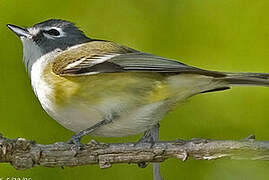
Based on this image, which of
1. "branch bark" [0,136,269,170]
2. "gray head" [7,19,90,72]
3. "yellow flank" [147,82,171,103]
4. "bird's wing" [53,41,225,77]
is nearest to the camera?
"branch bark" [0,136,269,170]

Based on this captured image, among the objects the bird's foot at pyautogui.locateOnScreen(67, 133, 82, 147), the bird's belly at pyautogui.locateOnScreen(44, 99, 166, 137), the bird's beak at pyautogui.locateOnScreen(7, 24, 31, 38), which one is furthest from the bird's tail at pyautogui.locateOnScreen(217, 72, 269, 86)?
the bird's beak at pyautogui.locateOnScreen(7, 24, 31, 38)

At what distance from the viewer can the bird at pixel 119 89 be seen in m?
2.69

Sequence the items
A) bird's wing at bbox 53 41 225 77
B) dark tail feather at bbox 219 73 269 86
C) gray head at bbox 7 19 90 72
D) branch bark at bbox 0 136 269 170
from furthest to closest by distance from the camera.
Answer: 1. gray head at bbox 7 19 90 72
2. bird's wing at bbox 53 41 225 77
3. dark tail feather at bbox 219 73 269 86
4. branch bark at bbox 0 136 269 170

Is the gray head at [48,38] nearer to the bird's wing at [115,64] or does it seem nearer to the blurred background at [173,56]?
the blurred background at [173,56]

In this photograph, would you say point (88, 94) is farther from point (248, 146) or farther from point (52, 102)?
point (248, 146)

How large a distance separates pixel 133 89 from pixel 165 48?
1.18 ft

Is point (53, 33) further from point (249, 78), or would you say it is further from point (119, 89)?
point (249, 78)

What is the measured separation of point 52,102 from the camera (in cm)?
273

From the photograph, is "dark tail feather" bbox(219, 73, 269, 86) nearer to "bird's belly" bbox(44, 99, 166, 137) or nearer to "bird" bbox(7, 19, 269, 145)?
"bird" bbox(7, 19, 269, 145)

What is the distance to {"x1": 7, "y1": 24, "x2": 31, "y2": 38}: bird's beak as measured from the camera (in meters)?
2.97

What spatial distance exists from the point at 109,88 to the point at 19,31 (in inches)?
23.4

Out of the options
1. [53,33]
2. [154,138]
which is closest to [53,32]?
[53,33]

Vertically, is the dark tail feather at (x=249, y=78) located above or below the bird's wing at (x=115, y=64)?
below

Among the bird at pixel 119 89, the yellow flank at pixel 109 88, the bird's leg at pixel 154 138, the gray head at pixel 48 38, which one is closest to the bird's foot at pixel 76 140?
the bird at pixel 119 89
